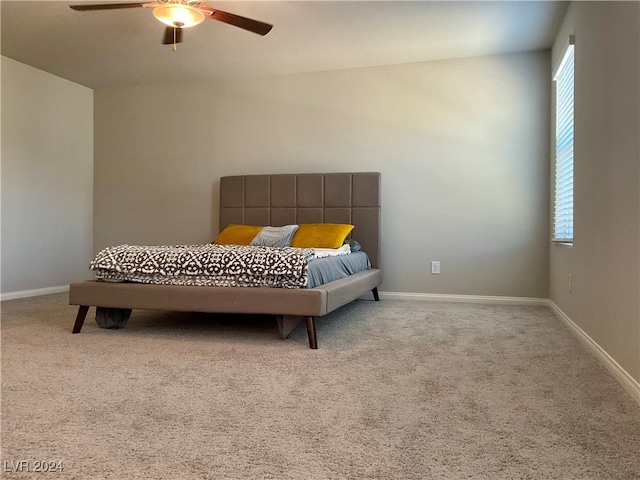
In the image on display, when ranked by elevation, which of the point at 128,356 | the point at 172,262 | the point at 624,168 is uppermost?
the point at 624,168

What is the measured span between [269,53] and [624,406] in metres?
3.97

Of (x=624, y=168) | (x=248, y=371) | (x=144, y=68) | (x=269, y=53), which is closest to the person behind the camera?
(x=624, y=168)

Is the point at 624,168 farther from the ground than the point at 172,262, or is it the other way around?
the point at 624,168

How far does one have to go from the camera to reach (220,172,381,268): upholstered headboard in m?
4.79

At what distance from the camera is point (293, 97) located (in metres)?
5.17

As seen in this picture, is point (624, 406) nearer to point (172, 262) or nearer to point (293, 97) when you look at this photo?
point (172, 262)

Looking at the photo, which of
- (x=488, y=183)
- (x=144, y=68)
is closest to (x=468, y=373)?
(x=488, y=183)

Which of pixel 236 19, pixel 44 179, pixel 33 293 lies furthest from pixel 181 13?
pixel 33 293

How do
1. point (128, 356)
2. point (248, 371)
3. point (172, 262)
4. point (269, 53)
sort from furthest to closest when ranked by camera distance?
point (269, 53) < point (172, 262) < point (128, 356) < point (248, 371)

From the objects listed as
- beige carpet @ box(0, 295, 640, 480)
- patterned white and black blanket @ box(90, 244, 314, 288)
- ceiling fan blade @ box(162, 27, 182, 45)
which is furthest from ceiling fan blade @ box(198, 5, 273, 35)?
beige carpet @ box(0, 295, 640, 480)

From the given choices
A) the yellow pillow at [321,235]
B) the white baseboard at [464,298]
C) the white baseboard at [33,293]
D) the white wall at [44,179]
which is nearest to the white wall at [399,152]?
the white baseboard at [464,298]

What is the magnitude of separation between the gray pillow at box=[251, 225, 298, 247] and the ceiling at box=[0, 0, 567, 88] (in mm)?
1667

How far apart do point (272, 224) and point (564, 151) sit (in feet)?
9.16

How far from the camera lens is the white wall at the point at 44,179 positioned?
4828mm
